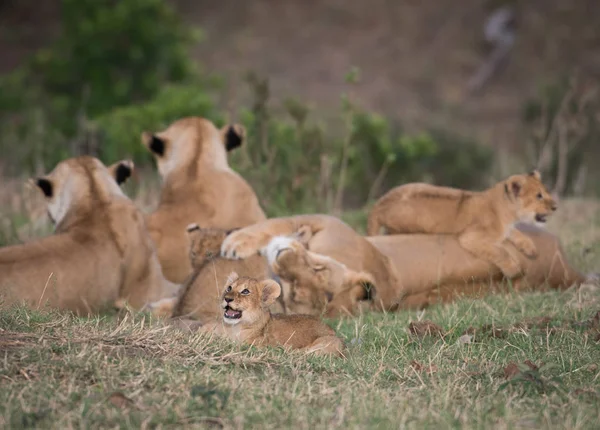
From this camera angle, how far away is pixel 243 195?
28.7 ft

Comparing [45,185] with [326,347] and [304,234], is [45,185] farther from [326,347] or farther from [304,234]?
[326,347]

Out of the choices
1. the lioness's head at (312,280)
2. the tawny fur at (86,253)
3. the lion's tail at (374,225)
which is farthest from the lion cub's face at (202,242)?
the lion's tail at (374,225)

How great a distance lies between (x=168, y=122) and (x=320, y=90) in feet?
44.6

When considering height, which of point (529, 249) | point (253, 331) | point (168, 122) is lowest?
point (168, 122)

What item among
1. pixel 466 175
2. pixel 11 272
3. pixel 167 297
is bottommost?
pixel 466 175

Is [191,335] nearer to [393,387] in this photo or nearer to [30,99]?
[393,387]

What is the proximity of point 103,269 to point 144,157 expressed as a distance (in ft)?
24.2

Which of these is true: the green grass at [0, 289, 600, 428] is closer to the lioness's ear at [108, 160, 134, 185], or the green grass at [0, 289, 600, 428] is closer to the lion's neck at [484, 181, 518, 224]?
the lion's neck at [484, 181, 518, 224]

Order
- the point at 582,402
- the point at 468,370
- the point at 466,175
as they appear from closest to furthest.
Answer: the point at 582,402, the point at 468,370, the point at 466,175

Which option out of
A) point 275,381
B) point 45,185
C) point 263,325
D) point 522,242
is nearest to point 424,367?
point 275,381

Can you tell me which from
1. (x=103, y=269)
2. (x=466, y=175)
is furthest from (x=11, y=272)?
(x=466, y=175)

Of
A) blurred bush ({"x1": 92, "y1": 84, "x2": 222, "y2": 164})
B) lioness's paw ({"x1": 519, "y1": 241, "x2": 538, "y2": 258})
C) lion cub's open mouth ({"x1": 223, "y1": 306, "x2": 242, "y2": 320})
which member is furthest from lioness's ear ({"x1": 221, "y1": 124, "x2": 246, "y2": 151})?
blurred bush ({"x1": 92, "y1": 84, "x2": 222, "y2": 164})

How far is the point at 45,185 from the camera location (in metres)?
8.14

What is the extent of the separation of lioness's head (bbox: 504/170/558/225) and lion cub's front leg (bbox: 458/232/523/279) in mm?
380
